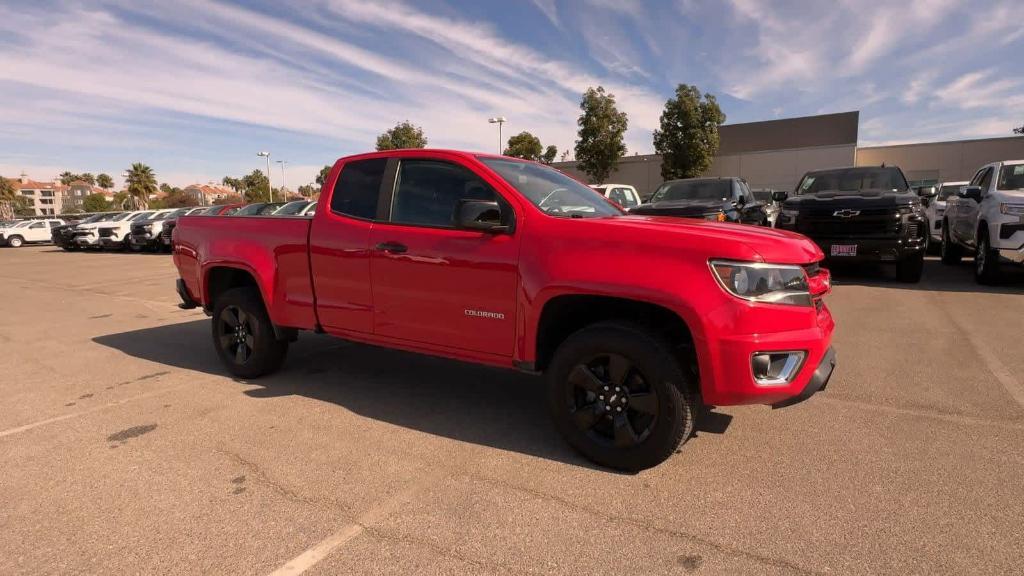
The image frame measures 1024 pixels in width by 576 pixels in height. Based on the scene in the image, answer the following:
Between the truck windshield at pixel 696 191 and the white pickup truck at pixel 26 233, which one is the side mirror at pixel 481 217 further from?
the white pickup truck at pixel 26 233

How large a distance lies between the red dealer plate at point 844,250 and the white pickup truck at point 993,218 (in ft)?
5.92

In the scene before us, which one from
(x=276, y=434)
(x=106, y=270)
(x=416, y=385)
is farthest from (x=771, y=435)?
(x=106, y=270)

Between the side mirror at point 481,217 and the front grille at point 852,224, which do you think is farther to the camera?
the front grille at point 852,224

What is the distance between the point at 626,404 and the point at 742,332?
701 millimetres

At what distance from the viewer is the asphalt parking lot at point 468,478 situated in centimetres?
234

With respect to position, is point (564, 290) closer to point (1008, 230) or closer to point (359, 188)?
point (359, 188)

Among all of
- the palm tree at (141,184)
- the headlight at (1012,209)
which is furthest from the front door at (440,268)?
the palm tree at (141,184)

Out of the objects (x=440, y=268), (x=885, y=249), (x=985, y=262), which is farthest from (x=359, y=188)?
(x=985, y=262)

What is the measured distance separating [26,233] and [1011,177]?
39112 millimetres

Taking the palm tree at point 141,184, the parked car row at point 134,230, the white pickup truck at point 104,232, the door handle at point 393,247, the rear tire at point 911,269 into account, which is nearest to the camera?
the door handle at point 393,247

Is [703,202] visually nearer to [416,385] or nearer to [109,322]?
[416,385]

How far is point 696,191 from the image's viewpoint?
35.7 ft

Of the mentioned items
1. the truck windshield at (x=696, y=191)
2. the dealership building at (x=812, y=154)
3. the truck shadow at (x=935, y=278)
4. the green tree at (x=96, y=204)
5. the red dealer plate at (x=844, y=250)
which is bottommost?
the truck shadow at (x=935, y=278)

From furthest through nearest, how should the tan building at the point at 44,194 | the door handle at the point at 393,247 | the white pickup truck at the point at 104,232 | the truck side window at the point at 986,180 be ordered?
1. the tan building at the point at 44,194
2. the white pickup truck at the point at 104,232
3. the truck side window at the point at 986,180
4. the door handle at the point at 393,247
